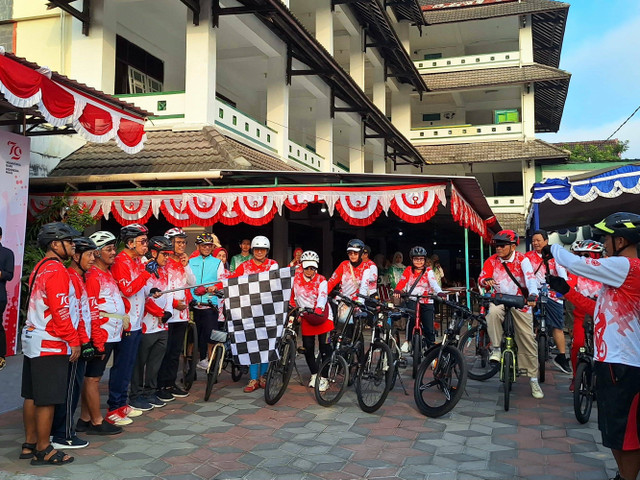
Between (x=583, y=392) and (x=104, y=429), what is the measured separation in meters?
4.80

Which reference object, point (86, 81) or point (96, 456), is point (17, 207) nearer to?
point (86, 81)

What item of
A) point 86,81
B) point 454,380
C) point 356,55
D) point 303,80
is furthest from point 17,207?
point 356,55

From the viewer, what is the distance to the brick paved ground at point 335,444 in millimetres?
4383

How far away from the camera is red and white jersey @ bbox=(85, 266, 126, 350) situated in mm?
4992

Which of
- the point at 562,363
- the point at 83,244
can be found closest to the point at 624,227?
the point at 83,244

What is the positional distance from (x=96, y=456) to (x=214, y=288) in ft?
8.51

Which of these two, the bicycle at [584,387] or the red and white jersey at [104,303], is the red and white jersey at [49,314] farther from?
the bicycle at [584,387]

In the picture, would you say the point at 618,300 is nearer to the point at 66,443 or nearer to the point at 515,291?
the point at 515,291

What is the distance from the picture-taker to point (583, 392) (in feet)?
18.6

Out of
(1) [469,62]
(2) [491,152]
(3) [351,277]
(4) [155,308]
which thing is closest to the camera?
(4) [155,308]

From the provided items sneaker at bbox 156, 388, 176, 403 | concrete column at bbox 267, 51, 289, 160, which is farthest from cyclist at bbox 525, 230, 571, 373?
concrete column at bbox 267, 51, 289, 160

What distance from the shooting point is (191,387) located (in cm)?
723

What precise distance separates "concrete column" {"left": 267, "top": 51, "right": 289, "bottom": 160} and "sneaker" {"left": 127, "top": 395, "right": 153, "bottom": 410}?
9733 mm

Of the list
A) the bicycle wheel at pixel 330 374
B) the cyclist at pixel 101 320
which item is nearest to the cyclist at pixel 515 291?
the bicycle wheel at pixel 330 374
